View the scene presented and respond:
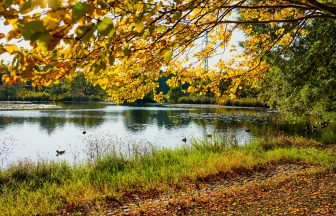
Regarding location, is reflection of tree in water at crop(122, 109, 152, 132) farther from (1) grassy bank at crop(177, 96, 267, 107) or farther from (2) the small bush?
(2) the small bush

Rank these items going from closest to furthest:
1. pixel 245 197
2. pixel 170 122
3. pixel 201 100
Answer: pixel 245 197 → pixel 170 122 → pixel 201 100

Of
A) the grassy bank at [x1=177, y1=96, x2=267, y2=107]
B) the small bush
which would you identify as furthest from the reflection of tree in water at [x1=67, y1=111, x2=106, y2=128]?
the small bush

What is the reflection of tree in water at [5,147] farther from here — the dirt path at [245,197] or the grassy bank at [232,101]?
the grassy bank at [232,101]

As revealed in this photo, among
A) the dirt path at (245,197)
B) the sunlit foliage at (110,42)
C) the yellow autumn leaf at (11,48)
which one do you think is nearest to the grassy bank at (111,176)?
the dirt path at (245,197)

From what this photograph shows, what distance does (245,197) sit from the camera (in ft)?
20.5

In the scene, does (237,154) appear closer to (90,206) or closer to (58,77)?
(90,206)

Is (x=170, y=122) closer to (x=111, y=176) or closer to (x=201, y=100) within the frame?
(x=111, y=176)

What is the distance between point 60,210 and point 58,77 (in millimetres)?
4846

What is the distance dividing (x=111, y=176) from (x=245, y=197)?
451cm

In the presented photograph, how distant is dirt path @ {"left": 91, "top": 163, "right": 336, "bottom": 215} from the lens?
545cm

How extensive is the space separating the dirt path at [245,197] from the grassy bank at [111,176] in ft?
1.62

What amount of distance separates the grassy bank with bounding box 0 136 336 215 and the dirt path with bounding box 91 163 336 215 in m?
0.49

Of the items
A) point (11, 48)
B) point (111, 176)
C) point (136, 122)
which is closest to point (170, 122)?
point (136, 122)

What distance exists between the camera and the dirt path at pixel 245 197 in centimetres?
545
